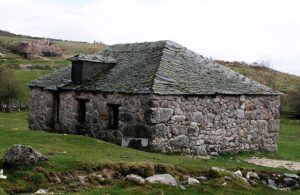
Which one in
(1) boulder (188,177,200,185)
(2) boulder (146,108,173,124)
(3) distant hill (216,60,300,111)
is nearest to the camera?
(1) boulder (188,177,200,185)

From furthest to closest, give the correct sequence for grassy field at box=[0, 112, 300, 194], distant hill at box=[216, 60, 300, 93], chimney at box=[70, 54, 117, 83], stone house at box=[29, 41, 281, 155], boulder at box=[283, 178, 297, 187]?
distant hill at box=[216, 60, 300, 93] < chimney at box=[70, 54, 117, 83] < stone house at box=[29, 41, 281, 155] < boulder at box=[283, 178, 297, 187] < grassy field at box=[0, 112, 300, 194]

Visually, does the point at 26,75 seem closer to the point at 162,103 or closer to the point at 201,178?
the point at 162,103

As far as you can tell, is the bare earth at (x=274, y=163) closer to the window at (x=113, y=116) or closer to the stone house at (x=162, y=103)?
the stone house at (x=162, y=103)

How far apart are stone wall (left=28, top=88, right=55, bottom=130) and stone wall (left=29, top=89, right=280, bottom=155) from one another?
3.53 ft

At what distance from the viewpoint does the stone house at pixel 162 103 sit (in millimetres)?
21094

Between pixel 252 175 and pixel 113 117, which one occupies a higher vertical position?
pixel 113 117

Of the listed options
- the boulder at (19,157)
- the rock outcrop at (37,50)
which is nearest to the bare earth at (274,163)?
the boulder at (19,157)

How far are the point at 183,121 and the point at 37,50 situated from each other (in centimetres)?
6320

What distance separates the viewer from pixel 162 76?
22.0 metres

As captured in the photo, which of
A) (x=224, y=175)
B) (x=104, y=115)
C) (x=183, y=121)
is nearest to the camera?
(x=224, y=175)

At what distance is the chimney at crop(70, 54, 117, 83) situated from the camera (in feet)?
81.9

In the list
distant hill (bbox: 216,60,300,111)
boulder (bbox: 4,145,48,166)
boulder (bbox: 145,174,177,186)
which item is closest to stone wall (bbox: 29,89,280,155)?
boulder (bbox: 145,174,177,186)

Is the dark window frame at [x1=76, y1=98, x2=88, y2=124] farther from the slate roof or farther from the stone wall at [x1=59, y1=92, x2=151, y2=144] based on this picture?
the slate roof

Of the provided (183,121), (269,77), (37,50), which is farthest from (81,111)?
(37,50)
